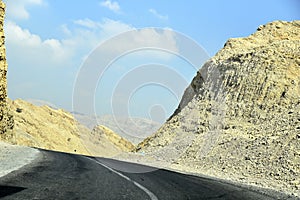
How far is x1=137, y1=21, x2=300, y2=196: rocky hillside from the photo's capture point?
75.3ft

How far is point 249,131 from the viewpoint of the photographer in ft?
107

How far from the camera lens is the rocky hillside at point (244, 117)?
75.3 feet

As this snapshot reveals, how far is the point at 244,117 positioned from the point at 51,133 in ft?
149

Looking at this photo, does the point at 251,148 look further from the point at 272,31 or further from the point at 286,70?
the point at 272,31

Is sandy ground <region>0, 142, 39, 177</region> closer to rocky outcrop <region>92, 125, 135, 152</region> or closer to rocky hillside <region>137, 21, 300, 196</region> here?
rocky hillside <region>137, 21, 300, 196</region>

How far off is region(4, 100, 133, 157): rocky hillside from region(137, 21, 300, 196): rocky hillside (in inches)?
1019

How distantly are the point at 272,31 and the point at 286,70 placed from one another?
52.5 feet

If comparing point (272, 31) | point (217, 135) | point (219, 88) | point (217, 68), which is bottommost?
point (217, 135)

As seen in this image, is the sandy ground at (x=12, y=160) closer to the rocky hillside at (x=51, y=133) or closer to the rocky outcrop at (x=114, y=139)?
the rocky hillside at (x=51, y=133)

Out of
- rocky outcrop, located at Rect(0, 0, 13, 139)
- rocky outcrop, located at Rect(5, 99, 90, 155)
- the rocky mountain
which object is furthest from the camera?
rocky outcrop, located at Rect(5, 99, 90, 155)

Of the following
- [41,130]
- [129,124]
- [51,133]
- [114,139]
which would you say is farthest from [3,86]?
[114,139]

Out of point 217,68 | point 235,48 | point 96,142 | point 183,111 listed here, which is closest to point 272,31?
point 235,48

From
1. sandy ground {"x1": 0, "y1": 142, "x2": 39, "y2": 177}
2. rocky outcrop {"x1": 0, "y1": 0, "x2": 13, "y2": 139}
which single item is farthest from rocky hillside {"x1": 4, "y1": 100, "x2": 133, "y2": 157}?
sandy ground {"x1": 0, "y1": 142, "x2": 39, "y2": 177}

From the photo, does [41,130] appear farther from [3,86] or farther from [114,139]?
[3,86]
